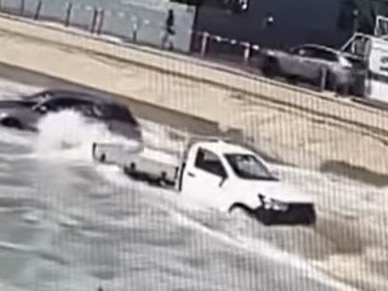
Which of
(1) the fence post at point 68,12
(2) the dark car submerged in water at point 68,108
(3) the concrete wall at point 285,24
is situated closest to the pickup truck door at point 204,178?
(2) the dark car submerged in water at point 68,108

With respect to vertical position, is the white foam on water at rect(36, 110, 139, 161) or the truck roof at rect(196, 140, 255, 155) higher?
the truck roof at rect(196, 140, 255, 155)

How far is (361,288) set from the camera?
211cm

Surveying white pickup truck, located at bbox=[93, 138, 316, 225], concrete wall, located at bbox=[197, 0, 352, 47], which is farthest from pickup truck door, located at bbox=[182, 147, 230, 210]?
concrete wall, located at bbox=[197, 0, 352, 47]

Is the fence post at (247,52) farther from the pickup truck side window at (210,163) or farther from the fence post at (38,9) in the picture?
the fence post at (38,9)

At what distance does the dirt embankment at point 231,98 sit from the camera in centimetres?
211

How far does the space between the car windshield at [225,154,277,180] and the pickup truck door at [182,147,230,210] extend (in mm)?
23

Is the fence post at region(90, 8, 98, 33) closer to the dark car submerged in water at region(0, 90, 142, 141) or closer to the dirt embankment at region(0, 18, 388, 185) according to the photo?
the dirt embankment at region(0, 18, 388, 185)

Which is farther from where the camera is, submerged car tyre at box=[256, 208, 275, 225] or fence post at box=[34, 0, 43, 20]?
fence post at box=[34, 0, 43, 20]

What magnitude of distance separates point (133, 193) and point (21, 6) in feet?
1.45

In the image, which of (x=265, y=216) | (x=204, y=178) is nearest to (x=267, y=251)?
(x=265, y=216)

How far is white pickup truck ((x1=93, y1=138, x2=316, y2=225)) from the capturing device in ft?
6.95

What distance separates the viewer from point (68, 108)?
2.19 m

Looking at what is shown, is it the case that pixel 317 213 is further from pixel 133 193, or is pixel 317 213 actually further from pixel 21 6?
pixel 21 6

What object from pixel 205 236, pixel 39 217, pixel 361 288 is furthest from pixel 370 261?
pixel 39 217
